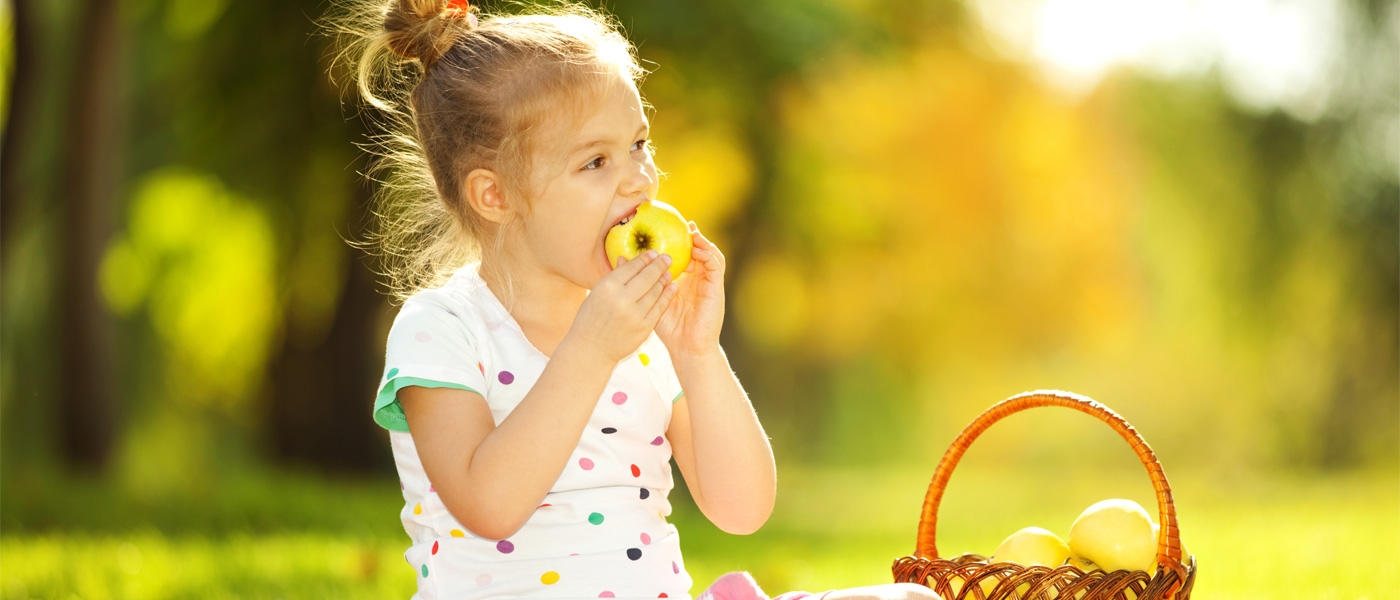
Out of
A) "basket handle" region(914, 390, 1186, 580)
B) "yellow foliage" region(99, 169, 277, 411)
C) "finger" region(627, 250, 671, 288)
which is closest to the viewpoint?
"finger" region(627, 250, 671, 288)

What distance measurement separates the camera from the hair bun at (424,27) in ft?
7.48

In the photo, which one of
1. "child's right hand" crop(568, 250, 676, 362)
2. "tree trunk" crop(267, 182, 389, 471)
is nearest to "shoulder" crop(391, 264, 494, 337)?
"child's right hand" crop(568, 250, 676, 362)

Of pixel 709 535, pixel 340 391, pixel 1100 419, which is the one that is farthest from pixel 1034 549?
pixel 340 391

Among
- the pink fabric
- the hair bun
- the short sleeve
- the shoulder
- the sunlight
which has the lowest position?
the pink fabric

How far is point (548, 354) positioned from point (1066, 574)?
1.06 metres

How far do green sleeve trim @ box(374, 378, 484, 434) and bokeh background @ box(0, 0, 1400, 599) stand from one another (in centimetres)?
155

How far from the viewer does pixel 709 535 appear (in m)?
6.05

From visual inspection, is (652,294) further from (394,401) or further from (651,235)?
(394,401)

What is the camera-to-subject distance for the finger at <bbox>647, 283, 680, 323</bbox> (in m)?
1.97

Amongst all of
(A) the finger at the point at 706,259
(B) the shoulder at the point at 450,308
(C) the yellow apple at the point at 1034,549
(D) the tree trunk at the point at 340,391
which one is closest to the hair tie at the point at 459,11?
(B) the shoulder at the point at 450,308

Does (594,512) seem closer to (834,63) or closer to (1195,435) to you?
(834,63)

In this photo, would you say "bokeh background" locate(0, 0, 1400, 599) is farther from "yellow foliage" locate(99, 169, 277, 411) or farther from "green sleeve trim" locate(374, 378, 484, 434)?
"green sleeve trim" locate(374, 378, 484, 434)

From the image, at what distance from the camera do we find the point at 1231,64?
8.48 m

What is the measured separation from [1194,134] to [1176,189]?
0.45 meters
